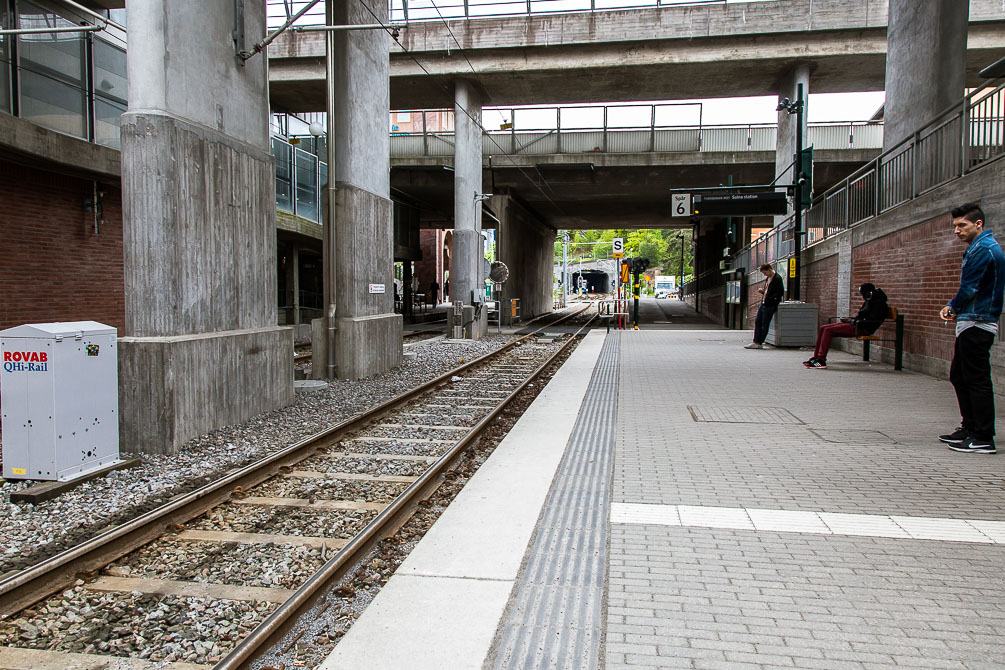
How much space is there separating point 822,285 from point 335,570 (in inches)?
632

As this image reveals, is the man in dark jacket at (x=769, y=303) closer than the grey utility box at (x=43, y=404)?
No

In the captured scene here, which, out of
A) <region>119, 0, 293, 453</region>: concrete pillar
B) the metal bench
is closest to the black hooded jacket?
the metal bench

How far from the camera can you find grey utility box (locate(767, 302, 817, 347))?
1534 cm

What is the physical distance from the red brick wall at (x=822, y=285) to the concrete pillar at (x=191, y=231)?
39.5 feet

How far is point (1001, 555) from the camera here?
347 cm

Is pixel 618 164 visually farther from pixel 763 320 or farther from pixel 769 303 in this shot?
pixel 763 320

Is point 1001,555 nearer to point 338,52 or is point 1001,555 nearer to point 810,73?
point 338,52

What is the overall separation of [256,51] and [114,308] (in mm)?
7907

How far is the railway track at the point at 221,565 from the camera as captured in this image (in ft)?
9.46

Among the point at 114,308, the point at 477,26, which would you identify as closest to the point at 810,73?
the point at 477,26

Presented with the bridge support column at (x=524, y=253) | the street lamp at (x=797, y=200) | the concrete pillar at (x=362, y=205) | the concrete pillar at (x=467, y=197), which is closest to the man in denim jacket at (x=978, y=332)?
the concrete pillar at (x=362, y=205)

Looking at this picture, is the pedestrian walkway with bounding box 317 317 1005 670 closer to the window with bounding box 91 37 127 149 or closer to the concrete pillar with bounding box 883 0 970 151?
the concrete pillar with bounding box 883 0 970 151

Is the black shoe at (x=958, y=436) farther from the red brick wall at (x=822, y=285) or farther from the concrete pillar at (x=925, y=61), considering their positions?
the concrete pillar at (x=925, y=61)

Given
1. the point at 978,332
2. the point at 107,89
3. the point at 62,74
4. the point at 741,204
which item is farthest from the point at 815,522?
the point at 741,204
